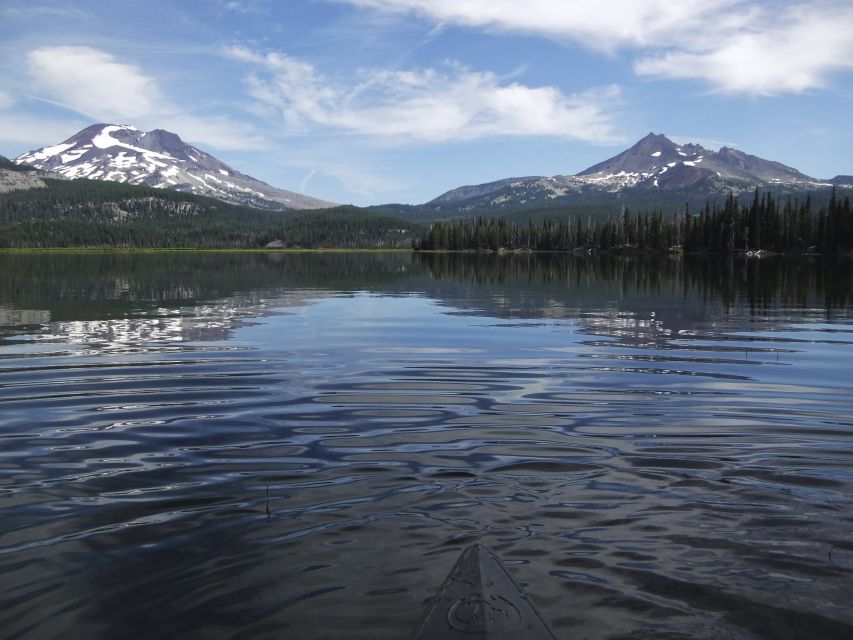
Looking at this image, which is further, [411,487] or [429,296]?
[429,296]

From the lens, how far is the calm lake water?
7.25 metres

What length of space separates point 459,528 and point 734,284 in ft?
197

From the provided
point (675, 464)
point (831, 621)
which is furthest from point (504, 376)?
point (831, 621)

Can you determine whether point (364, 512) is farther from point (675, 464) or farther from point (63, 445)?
point (63, 445)

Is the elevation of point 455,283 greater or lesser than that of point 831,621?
greater

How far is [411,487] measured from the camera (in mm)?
10617

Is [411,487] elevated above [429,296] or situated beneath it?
situated beneath

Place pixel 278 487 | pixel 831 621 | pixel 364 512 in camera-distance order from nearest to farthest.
→ pixel 831 621
pixel 364 512
pixel 278 487

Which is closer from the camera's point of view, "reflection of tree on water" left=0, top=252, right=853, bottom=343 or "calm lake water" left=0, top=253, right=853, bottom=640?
"calm lake water" left=0, top=253, right=853, bottom=640

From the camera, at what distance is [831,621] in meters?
6.86

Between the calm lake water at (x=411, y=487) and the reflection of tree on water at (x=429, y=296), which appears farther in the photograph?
the reflection of tree on water at (x=429, y=296)

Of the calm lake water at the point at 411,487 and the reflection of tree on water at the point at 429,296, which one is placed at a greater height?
the reflection of tree on water at the point at 429,296

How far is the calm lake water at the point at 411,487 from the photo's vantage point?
725 cm

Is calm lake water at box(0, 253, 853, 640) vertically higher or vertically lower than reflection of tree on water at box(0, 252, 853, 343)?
lower
